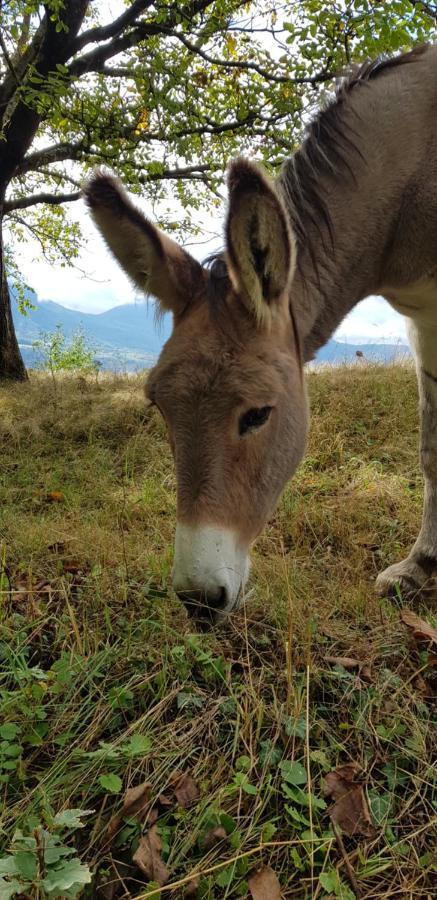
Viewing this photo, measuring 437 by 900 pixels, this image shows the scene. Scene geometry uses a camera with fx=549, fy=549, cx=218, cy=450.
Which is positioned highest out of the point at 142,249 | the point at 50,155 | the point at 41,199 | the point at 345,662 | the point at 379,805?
the point at 50,155

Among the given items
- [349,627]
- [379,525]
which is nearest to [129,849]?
[349,627]

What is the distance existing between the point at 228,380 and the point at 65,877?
65.2 inches

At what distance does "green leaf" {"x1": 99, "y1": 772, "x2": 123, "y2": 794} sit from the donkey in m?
0.63

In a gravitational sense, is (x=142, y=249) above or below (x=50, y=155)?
below

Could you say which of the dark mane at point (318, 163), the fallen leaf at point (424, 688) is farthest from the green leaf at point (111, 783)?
the dark mane at point (318, 163)

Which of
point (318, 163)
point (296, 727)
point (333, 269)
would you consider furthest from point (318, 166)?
point (296, 727)

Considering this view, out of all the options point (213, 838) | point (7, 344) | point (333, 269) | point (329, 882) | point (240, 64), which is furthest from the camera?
point (7, 344)

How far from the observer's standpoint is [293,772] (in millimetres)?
1785

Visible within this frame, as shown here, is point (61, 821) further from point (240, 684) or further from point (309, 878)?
point (240, 684)

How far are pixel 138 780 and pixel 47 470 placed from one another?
4.18 m

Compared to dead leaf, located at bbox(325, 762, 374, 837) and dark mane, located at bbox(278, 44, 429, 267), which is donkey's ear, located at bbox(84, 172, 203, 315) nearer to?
dark mane, located at bbox(278, 44, 429, 267)

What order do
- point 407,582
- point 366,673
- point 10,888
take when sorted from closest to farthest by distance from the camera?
point 10,888 < point 366,673 < point 407,582

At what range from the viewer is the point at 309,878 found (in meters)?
1.48

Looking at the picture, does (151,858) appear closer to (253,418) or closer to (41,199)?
(253,418)
